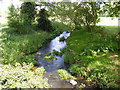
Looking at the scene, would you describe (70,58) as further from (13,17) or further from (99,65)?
(13,17)


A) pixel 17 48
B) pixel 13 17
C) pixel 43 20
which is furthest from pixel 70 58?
pixel 43 20

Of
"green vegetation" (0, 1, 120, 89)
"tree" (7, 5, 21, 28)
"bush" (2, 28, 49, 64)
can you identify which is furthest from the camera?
"tree" (7, 5, 21, 28)

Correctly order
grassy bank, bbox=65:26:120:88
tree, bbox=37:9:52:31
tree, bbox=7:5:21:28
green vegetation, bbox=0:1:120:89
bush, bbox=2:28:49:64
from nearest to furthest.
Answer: green vegetation, bbox=0:1:120:89
grassy bank, bbox=65:26:120:88
bush, bbox=2:28:49:64
tree, bbox=7:5:21:28
tree, bbox=37:9:52:31

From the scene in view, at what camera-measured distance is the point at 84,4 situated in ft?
44.5

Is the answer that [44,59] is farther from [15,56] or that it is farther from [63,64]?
[15,56]

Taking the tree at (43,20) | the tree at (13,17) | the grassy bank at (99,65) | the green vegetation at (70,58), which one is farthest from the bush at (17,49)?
the tree at (43,20)

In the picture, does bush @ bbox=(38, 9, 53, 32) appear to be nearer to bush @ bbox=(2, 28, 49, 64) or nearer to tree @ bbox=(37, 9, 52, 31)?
tree @ bbox=(37, 9, 52, 31)

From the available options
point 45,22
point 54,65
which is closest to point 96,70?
point 54,65

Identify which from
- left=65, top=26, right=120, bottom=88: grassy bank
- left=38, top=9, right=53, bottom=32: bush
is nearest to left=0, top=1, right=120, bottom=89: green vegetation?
left=65, top=26, right=120, bottom=88: grassy bank

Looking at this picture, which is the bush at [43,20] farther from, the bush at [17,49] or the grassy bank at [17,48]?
the bush at [17,49]

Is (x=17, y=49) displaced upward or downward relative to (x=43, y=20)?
downward

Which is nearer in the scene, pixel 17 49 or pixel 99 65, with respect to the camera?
pixel 99 65

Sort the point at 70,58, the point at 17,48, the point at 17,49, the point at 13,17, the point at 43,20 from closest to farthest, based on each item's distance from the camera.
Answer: the point at 17,49 < the point at 70,58 < the point at 17,48 < the point at 13,17 < the point at 43,20

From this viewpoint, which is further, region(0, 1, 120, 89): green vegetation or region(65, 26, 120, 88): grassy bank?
region(65, 26, 120, 88): grassy bank
